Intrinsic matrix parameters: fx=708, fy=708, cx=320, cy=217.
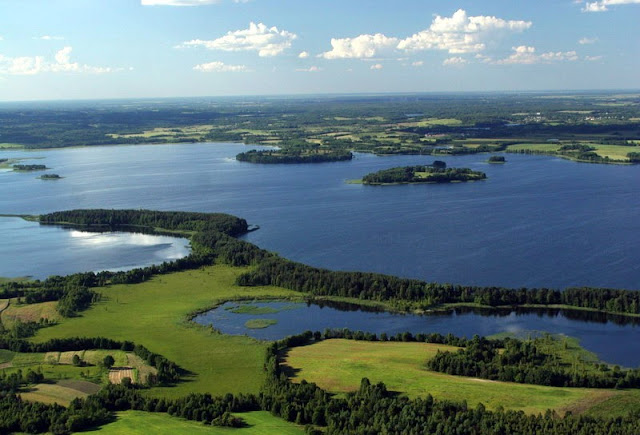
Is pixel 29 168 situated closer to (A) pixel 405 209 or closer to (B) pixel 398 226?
(A) pixel 405 209

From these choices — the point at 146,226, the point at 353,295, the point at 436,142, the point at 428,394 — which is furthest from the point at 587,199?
the point at 436,142

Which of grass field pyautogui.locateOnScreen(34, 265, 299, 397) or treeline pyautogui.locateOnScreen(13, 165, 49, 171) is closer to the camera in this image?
grass field pyautogui.locateOnScreen(34, 265, 299, 397)

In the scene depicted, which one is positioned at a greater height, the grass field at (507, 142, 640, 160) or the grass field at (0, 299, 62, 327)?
the grass field at (507, 142, 640, 160)

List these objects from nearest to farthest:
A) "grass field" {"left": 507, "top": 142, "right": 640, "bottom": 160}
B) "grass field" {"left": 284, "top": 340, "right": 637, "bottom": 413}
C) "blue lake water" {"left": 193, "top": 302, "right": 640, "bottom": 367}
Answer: "grass field" {"left": 284, "top": 340, "right": 637, "bottom": 413} → "blue lake water" {"left": 193, "top": 302, "right": 640, "bottom": 367} → "grass field" {"left": 507, "top": 142, "right": 640, "bottom": 160}

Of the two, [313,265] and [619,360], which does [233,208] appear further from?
[619,360]

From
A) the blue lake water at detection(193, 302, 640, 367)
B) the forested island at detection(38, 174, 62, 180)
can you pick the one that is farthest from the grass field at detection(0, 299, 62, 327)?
the forested island at detection(38, 174, 62, 180)

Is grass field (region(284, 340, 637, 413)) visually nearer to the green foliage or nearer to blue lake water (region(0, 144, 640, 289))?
the green foliage

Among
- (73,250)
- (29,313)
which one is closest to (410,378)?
(29,313)
